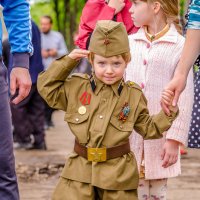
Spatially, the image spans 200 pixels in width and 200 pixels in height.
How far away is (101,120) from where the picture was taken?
445 cm

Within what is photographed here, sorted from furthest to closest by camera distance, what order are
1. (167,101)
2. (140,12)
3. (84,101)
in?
(140,12)
(84,101)
(167,101)

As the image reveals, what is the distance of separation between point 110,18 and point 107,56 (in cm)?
61

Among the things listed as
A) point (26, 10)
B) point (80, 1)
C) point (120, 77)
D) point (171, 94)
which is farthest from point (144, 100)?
point (80, 1)

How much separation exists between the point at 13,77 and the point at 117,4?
33.6 inches

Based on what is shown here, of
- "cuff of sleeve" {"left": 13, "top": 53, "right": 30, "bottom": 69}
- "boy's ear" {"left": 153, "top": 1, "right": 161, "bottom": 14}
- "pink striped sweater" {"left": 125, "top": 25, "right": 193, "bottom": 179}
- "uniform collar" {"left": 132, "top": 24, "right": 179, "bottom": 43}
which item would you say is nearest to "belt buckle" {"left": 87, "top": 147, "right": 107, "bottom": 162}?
"pink striped sweater" {"left": 125, "top": 25, "right": 193, "bottom": 179}

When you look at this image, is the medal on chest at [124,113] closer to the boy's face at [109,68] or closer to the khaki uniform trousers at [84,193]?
the boy's face at [109,68]

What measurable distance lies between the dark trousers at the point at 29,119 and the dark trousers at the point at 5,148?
7.25m

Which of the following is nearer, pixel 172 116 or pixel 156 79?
pixel 172 116

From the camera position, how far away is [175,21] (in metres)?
4.97

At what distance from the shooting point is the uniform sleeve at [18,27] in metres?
4.54

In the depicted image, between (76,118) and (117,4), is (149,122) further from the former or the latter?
(117,4)

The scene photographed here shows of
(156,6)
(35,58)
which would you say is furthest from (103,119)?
(35,58)

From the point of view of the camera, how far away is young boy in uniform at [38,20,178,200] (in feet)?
14.6

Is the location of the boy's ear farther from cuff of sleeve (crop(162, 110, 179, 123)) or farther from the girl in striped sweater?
cuff of sleeve (crop(162, 110, 179, 123))
